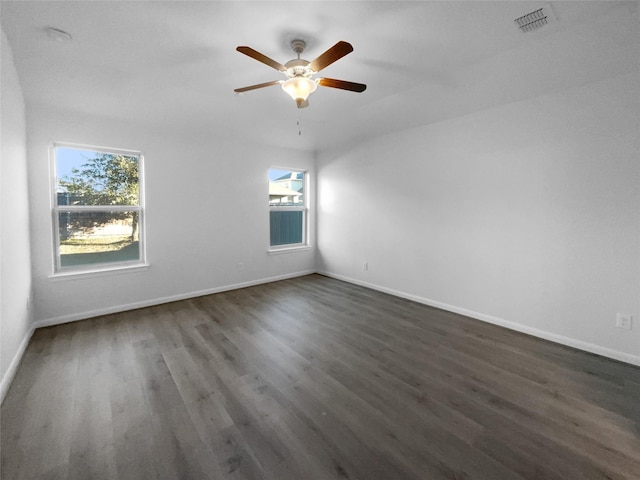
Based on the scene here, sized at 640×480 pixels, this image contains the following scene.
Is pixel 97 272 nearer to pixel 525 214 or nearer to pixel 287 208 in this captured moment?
pixel 287 208

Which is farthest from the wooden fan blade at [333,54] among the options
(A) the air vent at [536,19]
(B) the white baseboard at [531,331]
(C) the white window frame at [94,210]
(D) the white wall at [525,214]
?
(B) the white baseboard at [531,331]

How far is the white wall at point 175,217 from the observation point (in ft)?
10.3

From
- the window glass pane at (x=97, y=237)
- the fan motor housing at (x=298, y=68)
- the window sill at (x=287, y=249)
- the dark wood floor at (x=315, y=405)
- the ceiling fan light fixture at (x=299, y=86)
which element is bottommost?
the dark wood floor at (x=315, y=405)

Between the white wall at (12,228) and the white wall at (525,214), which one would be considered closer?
the white wall at (12,228)

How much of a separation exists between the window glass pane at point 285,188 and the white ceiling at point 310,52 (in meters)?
1.93

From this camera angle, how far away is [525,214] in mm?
2992

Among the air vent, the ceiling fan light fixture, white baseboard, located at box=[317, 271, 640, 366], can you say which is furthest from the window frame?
the air vent

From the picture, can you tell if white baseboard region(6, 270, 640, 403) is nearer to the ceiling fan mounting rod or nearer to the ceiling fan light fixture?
the ceiling fan light fixture

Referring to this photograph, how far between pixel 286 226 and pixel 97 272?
2976 millimetres

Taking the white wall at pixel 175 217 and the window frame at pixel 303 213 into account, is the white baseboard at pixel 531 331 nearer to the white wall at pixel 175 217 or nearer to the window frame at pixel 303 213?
the window frame at pixel 303 213

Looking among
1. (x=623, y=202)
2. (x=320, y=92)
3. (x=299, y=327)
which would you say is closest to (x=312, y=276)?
(x=299, y=327)

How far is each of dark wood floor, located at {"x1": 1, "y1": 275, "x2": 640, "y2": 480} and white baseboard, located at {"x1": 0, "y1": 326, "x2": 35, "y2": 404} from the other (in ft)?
0.18

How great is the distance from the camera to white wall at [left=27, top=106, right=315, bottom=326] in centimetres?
312

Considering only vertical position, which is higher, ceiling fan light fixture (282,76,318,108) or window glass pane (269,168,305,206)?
ceiling fan light fixture (282,76,318,108)
